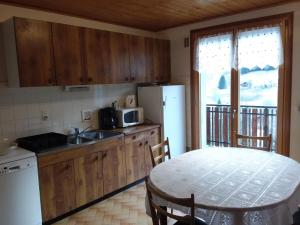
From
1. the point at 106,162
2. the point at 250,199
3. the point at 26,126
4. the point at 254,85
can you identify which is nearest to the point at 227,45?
the point at 254,85

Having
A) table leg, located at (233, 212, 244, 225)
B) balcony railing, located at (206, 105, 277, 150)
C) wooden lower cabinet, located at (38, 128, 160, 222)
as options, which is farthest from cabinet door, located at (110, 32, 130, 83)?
table leg, located at (233, 212, 244, 225)

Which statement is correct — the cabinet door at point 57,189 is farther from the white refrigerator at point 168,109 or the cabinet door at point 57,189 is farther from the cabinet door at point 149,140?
the white refrigerator at point 168,109

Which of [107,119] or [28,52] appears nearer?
[28,52]

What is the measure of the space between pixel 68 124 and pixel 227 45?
8.15 ft

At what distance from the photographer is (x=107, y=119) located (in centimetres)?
367

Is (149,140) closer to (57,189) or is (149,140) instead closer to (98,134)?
(98,134)

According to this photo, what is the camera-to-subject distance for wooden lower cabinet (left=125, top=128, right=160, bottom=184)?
345cm

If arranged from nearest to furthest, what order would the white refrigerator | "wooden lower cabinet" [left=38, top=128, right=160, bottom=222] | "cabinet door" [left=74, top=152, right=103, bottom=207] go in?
"wooden lower cabinet" [left=38, top=128, right=160, bottom=222] → "cabinet door" [left=74, top=152, right=103, bottom=207] → the white refrigerator

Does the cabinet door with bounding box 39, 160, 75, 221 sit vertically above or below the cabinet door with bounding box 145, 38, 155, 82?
below

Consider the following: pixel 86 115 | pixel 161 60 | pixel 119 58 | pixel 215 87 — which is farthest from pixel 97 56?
pixel 215 87

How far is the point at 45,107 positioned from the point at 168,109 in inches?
69.2

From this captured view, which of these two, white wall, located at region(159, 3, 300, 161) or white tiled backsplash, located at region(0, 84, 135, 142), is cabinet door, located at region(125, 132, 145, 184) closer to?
white tiled backsplash, located at region(0, 84, 135, 142)

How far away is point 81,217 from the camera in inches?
112

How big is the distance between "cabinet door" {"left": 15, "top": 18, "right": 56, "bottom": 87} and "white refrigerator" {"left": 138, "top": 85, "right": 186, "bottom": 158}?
5.18ft
